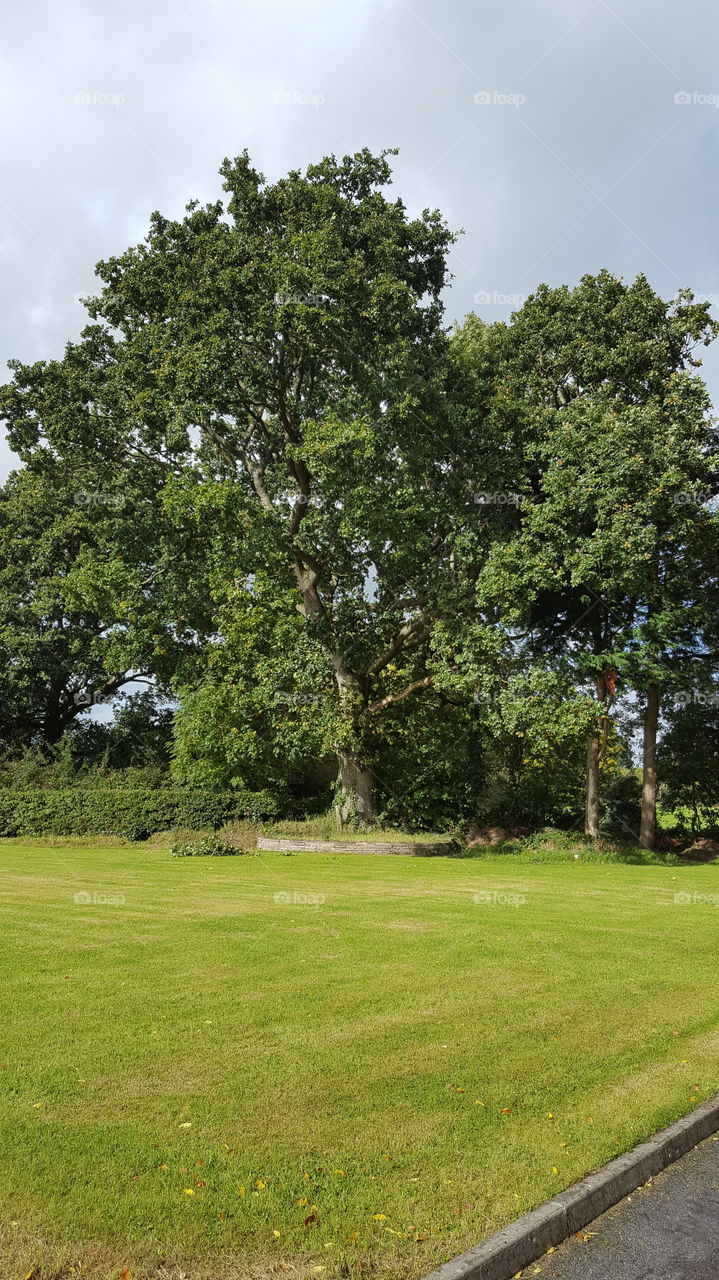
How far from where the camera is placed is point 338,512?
26109 millimetres

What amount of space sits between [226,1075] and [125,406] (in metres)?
24.5

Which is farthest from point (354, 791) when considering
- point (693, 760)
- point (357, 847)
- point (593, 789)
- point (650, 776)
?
point (693, 760)

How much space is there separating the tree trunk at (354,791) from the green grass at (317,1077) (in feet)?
51.7

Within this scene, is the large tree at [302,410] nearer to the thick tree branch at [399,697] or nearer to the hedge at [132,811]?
the thick tree branch at [399,697]

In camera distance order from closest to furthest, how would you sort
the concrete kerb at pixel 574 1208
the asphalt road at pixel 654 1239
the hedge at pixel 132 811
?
1. the concrete kerb at pixel 574 1208
2. the asphalt road at pixel 654 1239
3. the hedge at pixel 132 811

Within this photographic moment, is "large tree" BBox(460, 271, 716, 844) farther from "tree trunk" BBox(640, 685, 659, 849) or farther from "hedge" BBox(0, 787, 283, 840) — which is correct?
"hedge" BBox(0, 787, 283, 840)

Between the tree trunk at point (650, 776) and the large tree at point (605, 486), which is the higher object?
the large tree at point (605, 486)

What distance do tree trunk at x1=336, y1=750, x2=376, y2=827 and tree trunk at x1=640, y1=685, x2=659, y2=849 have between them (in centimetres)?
975

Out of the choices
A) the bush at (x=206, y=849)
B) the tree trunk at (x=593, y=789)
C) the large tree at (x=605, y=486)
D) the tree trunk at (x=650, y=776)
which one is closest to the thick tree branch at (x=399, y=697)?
the large tree at (x=605, y=486)

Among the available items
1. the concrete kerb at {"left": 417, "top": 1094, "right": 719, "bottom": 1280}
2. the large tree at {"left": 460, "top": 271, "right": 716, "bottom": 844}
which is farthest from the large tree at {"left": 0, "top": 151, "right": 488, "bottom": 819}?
the concrete kerb at {"left": 417, "top": 1094, "right": 719, "bottom": 1280}

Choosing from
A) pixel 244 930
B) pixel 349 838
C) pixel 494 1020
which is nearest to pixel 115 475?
pixel 349 838

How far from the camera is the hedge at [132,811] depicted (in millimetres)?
28328

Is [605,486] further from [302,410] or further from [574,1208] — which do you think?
[574,1208]

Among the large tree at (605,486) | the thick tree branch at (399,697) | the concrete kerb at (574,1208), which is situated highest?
the large tree at (605,486)
